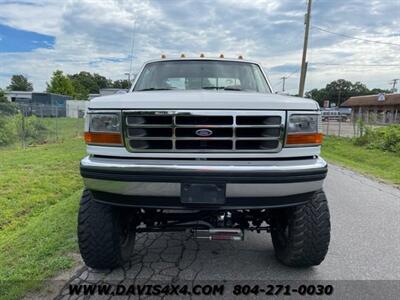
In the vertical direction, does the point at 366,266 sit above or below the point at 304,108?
below

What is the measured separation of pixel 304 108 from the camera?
289 cm

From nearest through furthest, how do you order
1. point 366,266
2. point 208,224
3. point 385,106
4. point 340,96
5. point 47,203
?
point 208,224 < point 366,266 < point 47,203 < point 385,106 < point 340,96

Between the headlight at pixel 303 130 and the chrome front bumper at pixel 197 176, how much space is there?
0.19m

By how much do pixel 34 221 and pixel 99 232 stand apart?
103 inches

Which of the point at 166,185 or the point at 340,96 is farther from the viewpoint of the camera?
the point at 340,96

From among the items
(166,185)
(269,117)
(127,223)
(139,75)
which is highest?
(139,75)

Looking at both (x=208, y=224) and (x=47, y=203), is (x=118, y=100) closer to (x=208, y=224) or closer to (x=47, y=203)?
(x=208, y=224)

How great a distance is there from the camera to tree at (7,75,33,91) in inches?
4353

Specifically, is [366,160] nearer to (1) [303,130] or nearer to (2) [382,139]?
(2) [382,139]

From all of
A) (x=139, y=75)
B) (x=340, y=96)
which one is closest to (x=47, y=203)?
(x=139, y=75)

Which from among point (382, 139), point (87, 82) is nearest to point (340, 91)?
point (87, 82)

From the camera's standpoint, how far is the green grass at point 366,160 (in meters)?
10.3

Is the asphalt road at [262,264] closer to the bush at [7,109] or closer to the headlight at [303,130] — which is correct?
the headlight at [303,130]

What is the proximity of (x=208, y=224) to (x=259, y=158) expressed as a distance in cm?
91
